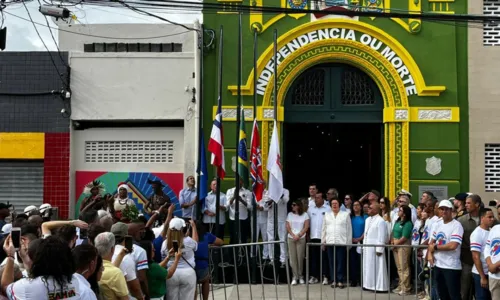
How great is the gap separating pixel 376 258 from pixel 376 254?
0.16 m

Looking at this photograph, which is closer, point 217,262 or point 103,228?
point 103,228

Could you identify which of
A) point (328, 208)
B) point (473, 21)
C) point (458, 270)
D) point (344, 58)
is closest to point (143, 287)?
point (458, 270)

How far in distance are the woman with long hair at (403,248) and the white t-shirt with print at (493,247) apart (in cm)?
293

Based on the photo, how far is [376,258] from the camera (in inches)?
480

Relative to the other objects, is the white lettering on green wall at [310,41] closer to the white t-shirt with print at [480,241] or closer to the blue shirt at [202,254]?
the blue shirt at [202,254]

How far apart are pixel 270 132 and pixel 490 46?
563 centimetres

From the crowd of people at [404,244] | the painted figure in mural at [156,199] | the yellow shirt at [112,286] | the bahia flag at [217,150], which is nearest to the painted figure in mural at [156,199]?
the painted figure in mural at [156,199]

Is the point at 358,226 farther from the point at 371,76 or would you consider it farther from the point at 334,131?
the point at 334,131

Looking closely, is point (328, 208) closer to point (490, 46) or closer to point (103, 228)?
point (490, 46)

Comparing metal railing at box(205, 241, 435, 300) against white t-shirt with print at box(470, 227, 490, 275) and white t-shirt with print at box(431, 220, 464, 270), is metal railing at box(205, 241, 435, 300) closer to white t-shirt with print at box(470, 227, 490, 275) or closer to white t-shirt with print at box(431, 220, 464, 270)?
white t-shirt with print at box(431, 220, 464, 270)

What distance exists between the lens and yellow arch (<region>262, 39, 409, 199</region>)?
16.2 meters

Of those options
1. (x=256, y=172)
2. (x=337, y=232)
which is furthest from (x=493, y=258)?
(x=256, y=172)

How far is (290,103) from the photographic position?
55.2 feet

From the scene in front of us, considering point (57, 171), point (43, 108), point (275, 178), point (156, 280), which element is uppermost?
point (43, 108)
